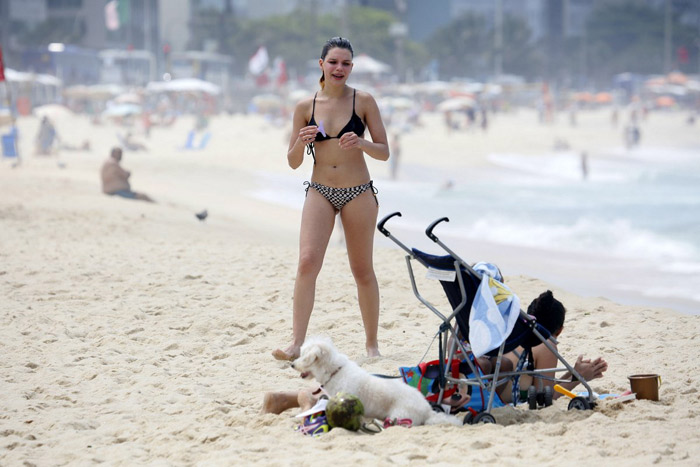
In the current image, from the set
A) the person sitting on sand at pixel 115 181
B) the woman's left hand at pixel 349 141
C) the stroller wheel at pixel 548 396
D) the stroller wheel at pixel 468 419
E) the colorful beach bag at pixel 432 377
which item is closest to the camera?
the stroller wheel at pixel 468 419

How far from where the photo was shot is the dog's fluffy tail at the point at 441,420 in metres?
3.86

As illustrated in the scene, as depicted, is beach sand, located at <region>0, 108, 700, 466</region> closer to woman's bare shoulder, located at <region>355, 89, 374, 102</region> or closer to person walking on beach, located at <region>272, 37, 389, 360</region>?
person walking on beach, located at <region>272, 37, 389, 360</region>

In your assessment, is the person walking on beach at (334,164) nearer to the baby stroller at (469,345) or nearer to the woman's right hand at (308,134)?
the woman's right hand at (308,134)

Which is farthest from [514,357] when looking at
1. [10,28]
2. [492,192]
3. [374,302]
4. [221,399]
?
[10,28]

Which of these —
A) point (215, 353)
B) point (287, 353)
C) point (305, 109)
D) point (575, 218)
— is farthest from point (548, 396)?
point (575, 218)

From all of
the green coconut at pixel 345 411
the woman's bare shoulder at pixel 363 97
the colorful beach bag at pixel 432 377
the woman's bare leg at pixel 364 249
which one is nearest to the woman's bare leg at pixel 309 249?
the woman's bare leg at pixel 364 249

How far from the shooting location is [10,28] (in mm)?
72312

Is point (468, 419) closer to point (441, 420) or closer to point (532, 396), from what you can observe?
point (441, 420)

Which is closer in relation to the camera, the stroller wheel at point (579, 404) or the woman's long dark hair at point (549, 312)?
the stroller wheel at point (579, 404)

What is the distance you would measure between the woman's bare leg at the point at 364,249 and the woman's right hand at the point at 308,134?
0.43 meters

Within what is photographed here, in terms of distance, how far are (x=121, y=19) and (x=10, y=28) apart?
27486 mm

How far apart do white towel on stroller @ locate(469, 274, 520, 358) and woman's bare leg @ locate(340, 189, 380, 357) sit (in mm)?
1099

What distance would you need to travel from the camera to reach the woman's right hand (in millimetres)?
4602

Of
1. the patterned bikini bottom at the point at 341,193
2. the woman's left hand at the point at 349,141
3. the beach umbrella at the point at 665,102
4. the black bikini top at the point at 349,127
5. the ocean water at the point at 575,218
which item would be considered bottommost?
the ocean water at the point at 575,218
